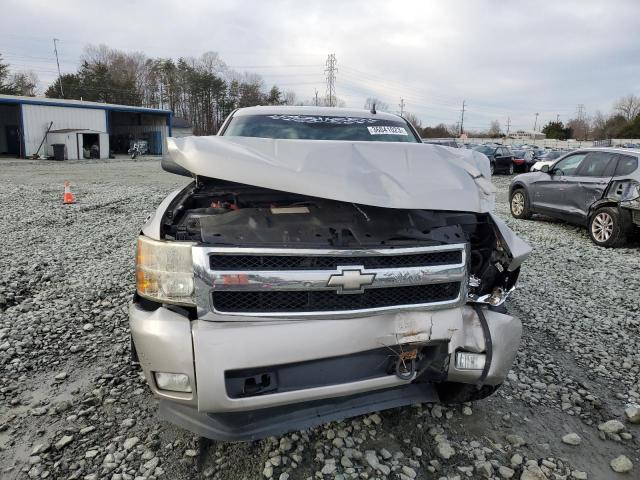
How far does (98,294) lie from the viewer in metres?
4.50

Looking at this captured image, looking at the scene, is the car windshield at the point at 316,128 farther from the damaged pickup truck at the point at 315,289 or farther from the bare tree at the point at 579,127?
the bare tree at the point at 579,127

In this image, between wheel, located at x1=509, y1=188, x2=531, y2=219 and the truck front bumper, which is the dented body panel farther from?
the truck front bumper

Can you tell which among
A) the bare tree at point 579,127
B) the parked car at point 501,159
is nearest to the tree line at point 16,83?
the parked car at point 501,159

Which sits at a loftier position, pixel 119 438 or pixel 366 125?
pixel 366 125

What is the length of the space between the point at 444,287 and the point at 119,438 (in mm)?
1888

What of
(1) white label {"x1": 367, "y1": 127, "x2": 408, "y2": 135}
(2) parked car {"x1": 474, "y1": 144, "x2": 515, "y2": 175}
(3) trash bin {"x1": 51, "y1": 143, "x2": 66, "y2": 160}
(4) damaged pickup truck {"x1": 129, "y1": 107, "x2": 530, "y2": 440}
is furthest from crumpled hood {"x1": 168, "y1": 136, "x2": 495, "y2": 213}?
(3) trash bin {"x1": 51, "y1": 143, "x2": 66, "y2": 160}

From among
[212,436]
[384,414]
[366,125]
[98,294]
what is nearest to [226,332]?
[212,436]

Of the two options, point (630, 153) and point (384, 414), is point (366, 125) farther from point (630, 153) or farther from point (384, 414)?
point (630, 153)

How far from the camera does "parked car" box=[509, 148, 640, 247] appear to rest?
7.18m

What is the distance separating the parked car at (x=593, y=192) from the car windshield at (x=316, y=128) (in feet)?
16.5

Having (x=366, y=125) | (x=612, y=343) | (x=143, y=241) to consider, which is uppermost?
(x=366, y=125)

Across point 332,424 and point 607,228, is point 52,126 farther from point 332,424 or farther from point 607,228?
point 332,424

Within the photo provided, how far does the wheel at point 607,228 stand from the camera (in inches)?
283

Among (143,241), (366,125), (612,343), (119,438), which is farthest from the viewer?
(366,125)
